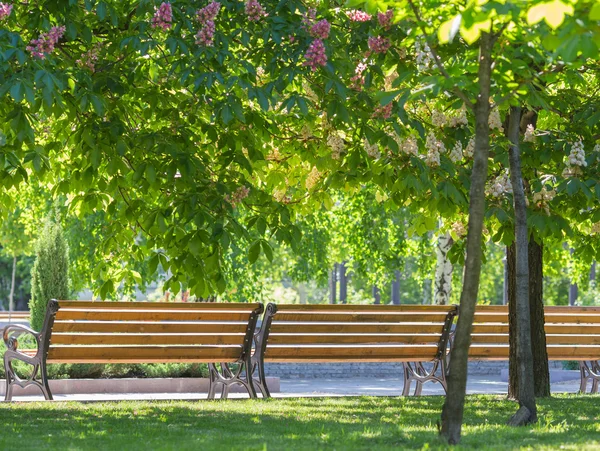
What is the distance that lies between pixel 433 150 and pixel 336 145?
96cm

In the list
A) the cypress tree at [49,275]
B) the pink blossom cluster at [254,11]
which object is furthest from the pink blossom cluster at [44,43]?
the cypress tree at [49,275]

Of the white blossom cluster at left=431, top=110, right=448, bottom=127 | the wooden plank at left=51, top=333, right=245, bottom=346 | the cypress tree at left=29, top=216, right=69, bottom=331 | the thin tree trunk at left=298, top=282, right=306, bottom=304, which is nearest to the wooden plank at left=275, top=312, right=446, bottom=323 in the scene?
the wooden plank at left=51, top=333, right=245, bottom=346

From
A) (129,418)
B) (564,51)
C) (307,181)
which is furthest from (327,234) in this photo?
(564,51)

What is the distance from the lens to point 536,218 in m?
8.09

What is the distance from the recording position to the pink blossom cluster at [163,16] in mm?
7145

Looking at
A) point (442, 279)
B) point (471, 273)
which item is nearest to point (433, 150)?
point (471, 273)

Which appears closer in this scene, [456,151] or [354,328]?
[456,151]

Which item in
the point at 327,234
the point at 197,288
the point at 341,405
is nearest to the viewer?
the point at 197,288

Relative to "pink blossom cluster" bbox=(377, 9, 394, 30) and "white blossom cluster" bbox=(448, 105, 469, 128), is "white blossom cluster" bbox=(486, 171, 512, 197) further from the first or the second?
"pink blossom cluster" bbox=(377, 9, 394, 30)

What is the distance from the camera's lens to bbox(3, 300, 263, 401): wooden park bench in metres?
9.10

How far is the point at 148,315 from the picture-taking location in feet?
30.8

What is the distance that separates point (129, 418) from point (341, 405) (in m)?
2.00

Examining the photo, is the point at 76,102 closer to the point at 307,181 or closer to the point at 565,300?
the point at 307,181

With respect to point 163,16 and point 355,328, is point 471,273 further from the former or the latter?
point 355,328
